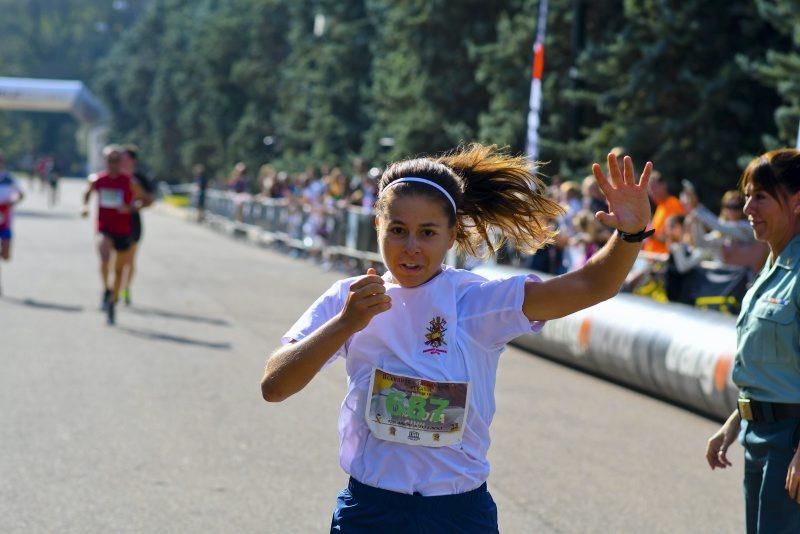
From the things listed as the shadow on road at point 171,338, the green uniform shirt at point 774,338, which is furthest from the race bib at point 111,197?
the green uniform shirt at point 774,338

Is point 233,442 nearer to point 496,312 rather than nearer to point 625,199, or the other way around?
point 496,312

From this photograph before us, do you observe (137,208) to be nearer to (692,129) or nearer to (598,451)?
(598,451)

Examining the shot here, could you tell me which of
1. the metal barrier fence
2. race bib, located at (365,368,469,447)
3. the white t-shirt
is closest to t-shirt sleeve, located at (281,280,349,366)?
the white t-shirt

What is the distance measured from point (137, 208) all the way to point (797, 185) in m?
12.4

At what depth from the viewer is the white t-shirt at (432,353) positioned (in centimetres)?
372

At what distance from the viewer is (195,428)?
29.1ft

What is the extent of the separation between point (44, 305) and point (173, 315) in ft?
5.02

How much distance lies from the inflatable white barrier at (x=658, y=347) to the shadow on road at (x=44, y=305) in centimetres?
547

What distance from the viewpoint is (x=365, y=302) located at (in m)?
3.42

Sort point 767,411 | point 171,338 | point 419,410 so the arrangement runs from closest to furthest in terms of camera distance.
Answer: point 419,410, point 767,411, point 171,338

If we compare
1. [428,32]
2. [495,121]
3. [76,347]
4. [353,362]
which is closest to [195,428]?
[76,347]

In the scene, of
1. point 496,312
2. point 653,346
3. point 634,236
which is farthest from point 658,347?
point 634,236

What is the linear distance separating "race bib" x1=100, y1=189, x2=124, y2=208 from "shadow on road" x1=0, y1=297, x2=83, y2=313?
1216mm

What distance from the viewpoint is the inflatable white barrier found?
10.3m
